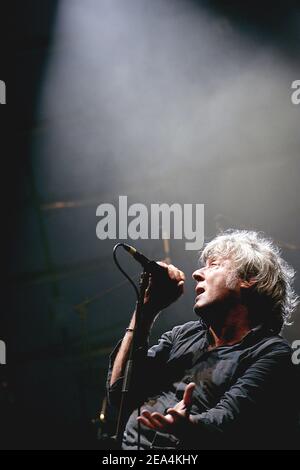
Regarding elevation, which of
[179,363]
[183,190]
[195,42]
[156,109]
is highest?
[195,42]

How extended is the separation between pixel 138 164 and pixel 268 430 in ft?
11.8

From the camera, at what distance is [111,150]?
4793 mm

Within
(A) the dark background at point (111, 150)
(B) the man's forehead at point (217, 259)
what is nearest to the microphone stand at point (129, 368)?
(B) the man's forehead at point (217, 259)

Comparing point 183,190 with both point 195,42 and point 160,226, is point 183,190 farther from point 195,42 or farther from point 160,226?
point 195,42

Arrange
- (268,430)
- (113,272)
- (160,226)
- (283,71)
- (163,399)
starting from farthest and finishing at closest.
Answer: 1. (113,272)
2. (160,226)
3. (283,71)
4. (163,399)
5. (268,430)

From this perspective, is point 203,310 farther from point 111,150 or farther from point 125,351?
point 111,150

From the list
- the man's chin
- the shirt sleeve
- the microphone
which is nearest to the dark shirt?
the shirt sleeve

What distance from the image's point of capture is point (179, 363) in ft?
6.47

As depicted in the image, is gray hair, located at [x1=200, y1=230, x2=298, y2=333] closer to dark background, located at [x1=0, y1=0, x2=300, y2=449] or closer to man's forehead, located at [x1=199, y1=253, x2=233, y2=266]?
man's forehead, located at [x1=199, y1=253, x2=233, y2=266]

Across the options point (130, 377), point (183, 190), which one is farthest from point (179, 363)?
point (183, 190)

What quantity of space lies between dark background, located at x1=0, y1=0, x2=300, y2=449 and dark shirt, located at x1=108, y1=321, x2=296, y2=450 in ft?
7.41

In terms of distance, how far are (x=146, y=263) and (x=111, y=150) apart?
3.22 metres

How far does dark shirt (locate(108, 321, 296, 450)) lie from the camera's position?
1.53 metres
